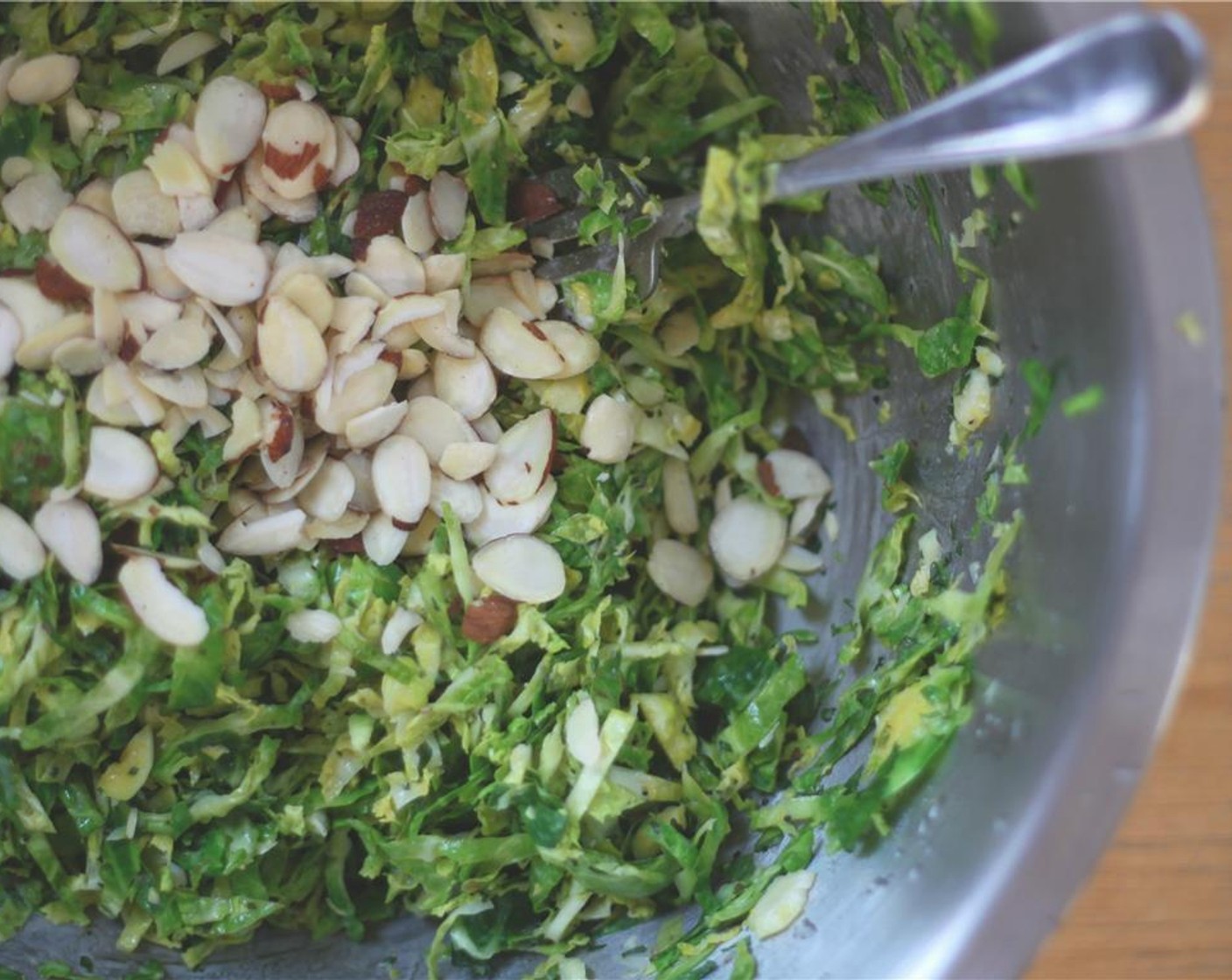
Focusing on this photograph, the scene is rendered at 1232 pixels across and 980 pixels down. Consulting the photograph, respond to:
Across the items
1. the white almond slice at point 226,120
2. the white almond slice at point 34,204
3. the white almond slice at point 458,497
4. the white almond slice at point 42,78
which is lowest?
the white almond slice at point 458,497

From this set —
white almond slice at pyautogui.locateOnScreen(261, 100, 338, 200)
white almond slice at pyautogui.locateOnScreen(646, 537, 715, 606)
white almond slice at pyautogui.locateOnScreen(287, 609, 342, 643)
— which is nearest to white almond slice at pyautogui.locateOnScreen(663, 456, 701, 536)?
white almond slice at pyautogui.locateOnScreen(646, 537, 715, 606)

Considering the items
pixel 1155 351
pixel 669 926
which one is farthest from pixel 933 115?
pixel 669 926

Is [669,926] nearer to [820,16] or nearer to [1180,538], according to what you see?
[1180,538]

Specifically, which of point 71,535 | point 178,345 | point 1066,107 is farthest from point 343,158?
point 1066,107

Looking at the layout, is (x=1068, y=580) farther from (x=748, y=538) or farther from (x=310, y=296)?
(x=310, y=296)

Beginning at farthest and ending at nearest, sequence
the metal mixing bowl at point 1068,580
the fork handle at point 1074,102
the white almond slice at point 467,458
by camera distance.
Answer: the white almond slice at point 467,458 < the metal mixing bowl at point 1068,580 < the fork handle at point 1074,102

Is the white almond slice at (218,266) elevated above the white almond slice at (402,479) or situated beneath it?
elevated above

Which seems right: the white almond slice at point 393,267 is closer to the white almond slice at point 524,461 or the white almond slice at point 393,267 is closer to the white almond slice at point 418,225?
the white almond slice at point 418,225

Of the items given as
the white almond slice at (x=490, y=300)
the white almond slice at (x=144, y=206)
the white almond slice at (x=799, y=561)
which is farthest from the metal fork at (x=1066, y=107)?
the white almond slice at (x=144, y=206)
